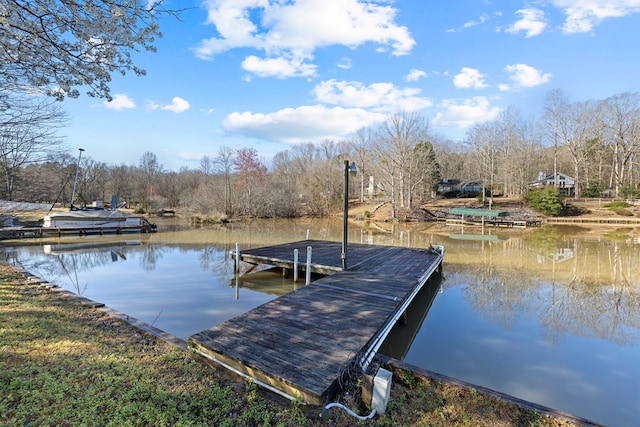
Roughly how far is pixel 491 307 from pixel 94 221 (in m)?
21.3

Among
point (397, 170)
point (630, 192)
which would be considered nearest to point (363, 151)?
point (397, 170)

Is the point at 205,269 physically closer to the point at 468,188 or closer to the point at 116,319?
the point at 116,319

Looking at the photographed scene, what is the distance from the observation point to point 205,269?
9711 millimetres

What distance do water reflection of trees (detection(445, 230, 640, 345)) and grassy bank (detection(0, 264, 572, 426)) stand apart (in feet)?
11.2

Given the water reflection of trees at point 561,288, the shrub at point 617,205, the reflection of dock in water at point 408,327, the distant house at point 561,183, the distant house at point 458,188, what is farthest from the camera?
the distant house at point 458,188

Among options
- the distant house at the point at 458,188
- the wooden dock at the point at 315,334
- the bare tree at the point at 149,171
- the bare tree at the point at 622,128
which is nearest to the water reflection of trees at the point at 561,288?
the wooden dock at the point at 315,334

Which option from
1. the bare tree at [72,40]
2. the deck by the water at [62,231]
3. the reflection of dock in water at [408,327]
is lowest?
the reflection of dock in water at [408,327]

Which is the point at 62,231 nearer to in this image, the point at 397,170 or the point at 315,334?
the point at 315,334

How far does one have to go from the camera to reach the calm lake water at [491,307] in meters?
4.03

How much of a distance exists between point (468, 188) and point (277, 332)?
4233 cm

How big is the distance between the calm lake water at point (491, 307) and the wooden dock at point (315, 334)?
754 millimetres

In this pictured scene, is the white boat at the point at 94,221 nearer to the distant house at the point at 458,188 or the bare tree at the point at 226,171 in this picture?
the bare tree at the point at 226,171

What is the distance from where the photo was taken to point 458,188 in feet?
134

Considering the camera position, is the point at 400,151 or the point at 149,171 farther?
the point at 149,171
